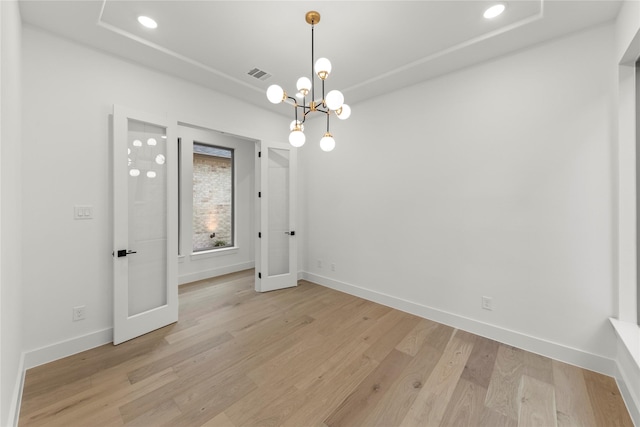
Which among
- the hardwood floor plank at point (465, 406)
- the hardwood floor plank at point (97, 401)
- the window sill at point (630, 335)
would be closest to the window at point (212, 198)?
the hardwood floor plank at point (97, 401)

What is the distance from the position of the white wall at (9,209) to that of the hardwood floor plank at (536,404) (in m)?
3.20

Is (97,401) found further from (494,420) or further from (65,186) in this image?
(494,420)

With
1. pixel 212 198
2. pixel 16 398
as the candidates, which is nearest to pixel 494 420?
pixel 16 398

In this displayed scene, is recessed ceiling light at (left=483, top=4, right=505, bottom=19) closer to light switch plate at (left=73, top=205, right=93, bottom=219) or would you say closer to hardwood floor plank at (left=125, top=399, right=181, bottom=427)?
hardwood floor plank at (left=125, top=399, right=181, bottom=427)

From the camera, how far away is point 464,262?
2906 millimetres

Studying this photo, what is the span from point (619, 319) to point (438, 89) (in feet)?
9.16

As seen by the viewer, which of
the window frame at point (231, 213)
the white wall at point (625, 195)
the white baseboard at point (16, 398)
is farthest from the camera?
the window frame at point (231, 213)

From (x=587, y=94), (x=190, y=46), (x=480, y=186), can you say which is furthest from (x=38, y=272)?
(x=587, y=94)

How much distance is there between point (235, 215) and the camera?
17.8 feet

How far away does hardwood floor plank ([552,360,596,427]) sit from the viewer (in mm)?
1710

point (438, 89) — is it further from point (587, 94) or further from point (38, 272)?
point (38, 272)

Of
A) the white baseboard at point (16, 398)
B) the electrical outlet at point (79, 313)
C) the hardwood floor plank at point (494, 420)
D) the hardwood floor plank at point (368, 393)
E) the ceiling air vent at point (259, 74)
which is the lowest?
the hardwood floor plank at point (494, 420)

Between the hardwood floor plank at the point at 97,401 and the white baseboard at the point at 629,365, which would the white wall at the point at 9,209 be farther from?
the white baseboard at the point at 629,365

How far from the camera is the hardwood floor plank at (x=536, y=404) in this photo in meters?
1.69
